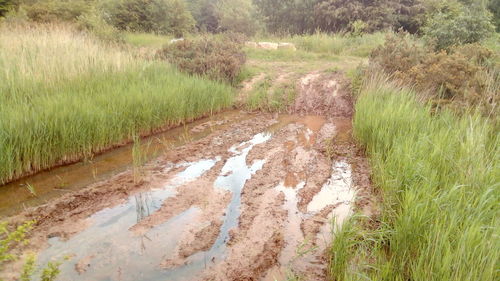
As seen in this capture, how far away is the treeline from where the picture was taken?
1092cm

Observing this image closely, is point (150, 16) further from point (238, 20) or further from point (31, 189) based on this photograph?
point (31, 189)

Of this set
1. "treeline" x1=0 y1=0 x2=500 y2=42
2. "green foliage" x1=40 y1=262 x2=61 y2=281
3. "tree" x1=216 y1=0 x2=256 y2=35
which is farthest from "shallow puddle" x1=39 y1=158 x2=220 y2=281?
"tree" x1=216 y1=0 x2=256 y2=35

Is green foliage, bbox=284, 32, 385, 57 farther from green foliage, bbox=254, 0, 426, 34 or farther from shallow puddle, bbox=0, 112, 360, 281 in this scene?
shallow puddle, bbox=0, 112, 360, 281

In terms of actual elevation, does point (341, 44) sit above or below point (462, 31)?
below

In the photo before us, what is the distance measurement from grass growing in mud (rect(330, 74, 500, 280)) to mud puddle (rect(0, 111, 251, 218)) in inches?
140

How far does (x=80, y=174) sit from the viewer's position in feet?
17.0

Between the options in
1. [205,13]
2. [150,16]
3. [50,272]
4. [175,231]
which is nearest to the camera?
[50,272]

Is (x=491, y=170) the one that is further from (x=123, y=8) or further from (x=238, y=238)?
(x=123, y=8)

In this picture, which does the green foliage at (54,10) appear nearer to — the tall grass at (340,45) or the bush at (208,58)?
the bush at (208,58)

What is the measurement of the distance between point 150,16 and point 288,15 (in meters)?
8.63

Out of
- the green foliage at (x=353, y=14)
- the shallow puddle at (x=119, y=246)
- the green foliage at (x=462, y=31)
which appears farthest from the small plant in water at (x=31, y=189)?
the green foliage at (x=353, y=14)

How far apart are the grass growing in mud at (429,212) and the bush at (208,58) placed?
5.24 metres

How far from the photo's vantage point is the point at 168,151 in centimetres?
615

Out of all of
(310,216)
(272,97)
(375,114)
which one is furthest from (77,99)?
(375,114)
